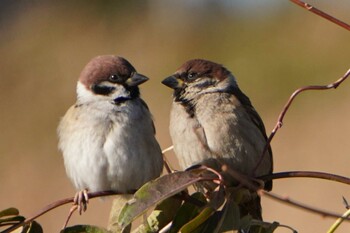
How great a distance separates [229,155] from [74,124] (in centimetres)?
65

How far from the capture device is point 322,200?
33.9 feet

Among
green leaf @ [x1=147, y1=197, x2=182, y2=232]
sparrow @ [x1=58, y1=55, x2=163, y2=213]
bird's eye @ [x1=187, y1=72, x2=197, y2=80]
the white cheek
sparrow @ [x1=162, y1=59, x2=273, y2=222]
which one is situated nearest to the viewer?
green leaf @ [x1=147, y1=197, x2=182, y2=232]

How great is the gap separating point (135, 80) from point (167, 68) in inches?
422

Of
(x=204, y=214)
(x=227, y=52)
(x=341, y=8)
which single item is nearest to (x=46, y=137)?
(x=227, y=52)

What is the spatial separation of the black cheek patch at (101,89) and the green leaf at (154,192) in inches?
48.1

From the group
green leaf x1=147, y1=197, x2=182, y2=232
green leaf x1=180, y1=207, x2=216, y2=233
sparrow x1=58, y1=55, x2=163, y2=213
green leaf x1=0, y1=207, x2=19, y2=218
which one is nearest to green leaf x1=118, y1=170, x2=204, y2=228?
green leaf x1=180, y1=207, x2=216, y2=233

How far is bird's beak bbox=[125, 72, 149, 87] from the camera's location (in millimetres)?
4137

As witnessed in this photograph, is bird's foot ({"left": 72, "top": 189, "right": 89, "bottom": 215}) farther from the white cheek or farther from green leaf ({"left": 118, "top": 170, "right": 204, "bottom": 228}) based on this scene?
the white cheek

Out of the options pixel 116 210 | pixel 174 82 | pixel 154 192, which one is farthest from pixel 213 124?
pixel 154 192

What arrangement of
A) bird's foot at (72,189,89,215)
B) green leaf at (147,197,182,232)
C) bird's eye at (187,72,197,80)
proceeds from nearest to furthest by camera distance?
1. green leaf at (147,197,182,232)
2. bird's foot at (72,189,89,215)
3. bird's eye at (187,72,197,80)

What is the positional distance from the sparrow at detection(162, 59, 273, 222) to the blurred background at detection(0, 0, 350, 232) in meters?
5.22

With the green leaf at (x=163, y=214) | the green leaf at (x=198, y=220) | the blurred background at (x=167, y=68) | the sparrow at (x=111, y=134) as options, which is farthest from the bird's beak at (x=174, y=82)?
the blurred background at (x=167, y=68)

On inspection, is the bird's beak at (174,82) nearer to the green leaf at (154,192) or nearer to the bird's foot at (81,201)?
the bird's foot at (81,201)

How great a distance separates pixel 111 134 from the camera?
411 cm
